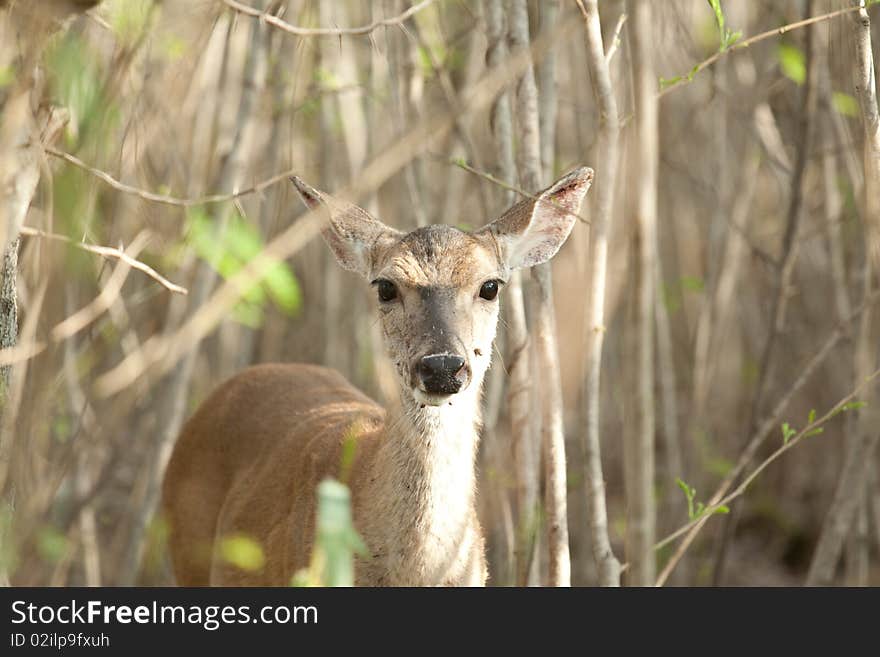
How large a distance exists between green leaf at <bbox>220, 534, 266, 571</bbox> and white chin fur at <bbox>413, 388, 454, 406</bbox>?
116 centimetres

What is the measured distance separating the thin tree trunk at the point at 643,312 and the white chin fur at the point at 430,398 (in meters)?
1.24

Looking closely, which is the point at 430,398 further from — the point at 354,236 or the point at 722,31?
the point at 722,31

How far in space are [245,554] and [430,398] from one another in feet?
4.11

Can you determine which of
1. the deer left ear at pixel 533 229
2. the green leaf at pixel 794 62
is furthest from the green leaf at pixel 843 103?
the deer left ear at pixel 533 229

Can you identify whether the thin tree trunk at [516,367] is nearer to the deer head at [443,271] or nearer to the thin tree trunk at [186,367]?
the deer head at [443,271]

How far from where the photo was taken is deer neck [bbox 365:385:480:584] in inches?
156

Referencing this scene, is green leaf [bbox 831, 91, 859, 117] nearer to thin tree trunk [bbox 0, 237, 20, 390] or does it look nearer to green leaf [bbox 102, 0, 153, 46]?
green leaf [bbox 102, 0, 153, 46]

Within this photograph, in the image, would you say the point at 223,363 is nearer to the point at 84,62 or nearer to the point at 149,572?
the point at 149,572

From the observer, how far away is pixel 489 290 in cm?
425

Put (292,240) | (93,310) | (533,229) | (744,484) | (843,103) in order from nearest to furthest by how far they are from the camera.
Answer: (292,240) < (93,310) < (744,484) < (533,229) < (843,103)

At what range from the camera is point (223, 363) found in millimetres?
8125

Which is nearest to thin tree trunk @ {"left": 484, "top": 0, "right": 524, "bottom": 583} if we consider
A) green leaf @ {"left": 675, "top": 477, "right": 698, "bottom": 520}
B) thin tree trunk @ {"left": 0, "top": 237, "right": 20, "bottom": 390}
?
green leaf @ {"left": 675, "top": 477, "right": 698, "bottom": 520}

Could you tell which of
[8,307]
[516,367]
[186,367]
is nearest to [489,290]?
[516,367]
